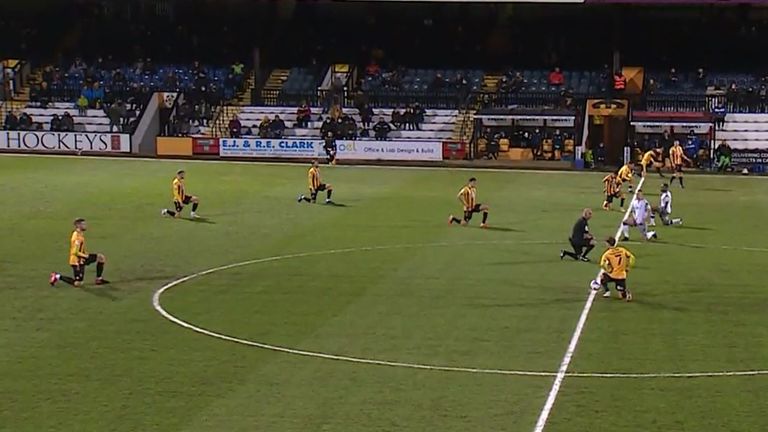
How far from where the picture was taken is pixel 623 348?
21.3 metres

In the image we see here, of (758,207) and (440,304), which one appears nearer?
(440,304)

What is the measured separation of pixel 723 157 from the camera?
54750mm

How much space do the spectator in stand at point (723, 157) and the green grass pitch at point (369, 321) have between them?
46.9ft

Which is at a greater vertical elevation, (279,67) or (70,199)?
(279,67)

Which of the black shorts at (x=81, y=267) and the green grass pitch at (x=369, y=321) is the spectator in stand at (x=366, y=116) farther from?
the black shorts at (x=81, y=267)

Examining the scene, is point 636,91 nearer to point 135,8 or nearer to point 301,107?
point 301,107

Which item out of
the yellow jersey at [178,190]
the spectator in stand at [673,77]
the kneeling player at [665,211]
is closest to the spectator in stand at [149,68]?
the spectator in stand at [673,77]

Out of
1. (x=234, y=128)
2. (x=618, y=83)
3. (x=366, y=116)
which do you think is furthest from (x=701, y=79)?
(x=234, y=128)

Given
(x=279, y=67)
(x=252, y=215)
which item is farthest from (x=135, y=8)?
(x=252, y=215)

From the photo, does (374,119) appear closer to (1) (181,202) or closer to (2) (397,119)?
(2) (397,119)

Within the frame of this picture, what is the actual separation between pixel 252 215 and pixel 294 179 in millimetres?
11226

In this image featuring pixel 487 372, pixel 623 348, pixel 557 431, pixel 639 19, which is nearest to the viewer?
pixel 557 431

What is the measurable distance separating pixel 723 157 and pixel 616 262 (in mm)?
31522

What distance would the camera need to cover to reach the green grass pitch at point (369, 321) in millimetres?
17703
